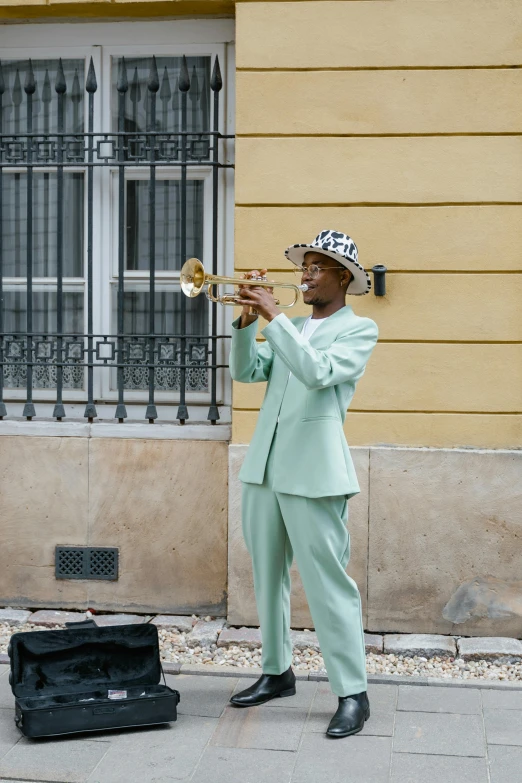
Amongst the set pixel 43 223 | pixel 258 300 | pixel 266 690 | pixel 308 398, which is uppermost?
pixel 43 223

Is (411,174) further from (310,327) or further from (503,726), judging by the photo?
(503,726)

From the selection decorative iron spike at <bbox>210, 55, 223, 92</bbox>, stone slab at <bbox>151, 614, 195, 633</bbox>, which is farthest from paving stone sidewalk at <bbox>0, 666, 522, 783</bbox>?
decorative iron spike at <bbox>210, 55, 223, 92</bbox>

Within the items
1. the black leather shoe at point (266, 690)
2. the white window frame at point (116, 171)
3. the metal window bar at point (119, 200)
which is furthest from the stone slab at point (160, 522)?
the black leather shoe at point (266, 690)

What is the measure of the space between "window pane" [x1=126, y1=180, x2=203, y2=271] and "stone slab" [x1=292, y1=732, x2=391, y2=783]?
3052 millimetres

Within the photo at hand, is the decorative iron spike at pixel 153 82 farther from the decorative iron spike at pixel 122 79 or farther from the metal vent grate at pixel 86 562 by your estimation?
the metal vent grate at pixel 86 562

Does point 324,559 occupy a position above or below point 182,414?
below

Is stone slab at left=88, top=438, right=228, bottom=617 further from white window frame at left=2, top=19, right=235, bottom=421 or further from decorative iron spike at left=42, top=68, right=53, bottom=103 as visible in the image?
decorative iron spike at left=42, top=68, right=53, bottom=103

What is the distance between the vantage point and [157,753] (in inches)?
162

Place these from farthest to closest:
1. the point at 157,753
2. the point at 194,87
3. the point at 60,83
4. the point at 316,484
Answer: the point at 194,87, the point at 60,83, the point at 316,484, the point at 157,753

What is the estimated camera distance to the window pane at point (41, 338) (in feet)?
20.5

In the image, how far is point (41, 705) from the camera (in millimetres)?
4258

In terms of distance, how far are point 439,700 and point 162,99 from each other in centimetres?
372

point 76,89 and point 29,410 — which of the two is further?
point 76,89

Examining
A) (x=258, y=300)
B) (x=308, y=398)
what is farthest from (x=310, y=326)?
(x=258, y=300)
